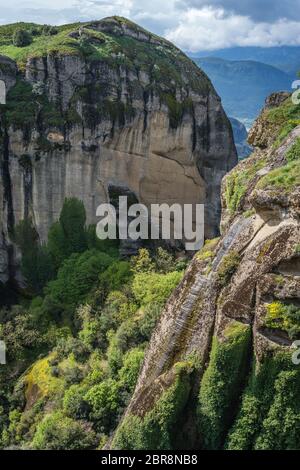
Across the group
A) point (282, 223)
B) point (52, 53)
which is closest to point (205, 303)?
point (282, 223)

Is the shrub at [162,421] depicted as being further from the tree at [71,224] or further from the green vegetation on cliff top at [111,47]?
the green vegetation on cliff top at [111,47]

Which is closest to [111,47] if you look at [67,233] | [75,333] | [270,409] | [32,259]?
[67,233]

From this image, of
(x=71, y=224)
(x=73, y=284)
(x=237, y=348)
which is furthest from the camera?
(x=71, y=224)

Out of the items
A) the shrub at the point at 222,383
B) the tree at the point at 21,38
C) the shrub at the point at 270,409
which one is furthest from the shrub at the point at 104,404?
the tree at the point at 21,38

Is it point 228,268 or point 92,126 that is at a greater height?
point 92,126

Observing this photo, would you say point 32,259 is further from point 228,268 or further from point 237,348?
point 237,348

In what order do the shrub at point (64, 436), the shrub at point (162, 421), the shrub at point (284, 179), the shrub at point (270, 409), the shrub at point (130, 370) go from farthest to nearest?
1. the shrub at point (130, 370)
2. the shrub at point (64, 436)
3. the shrub at point (162, 421)
4. the shrub at point (284, 179)
5. the shrub at point (270, 409)
